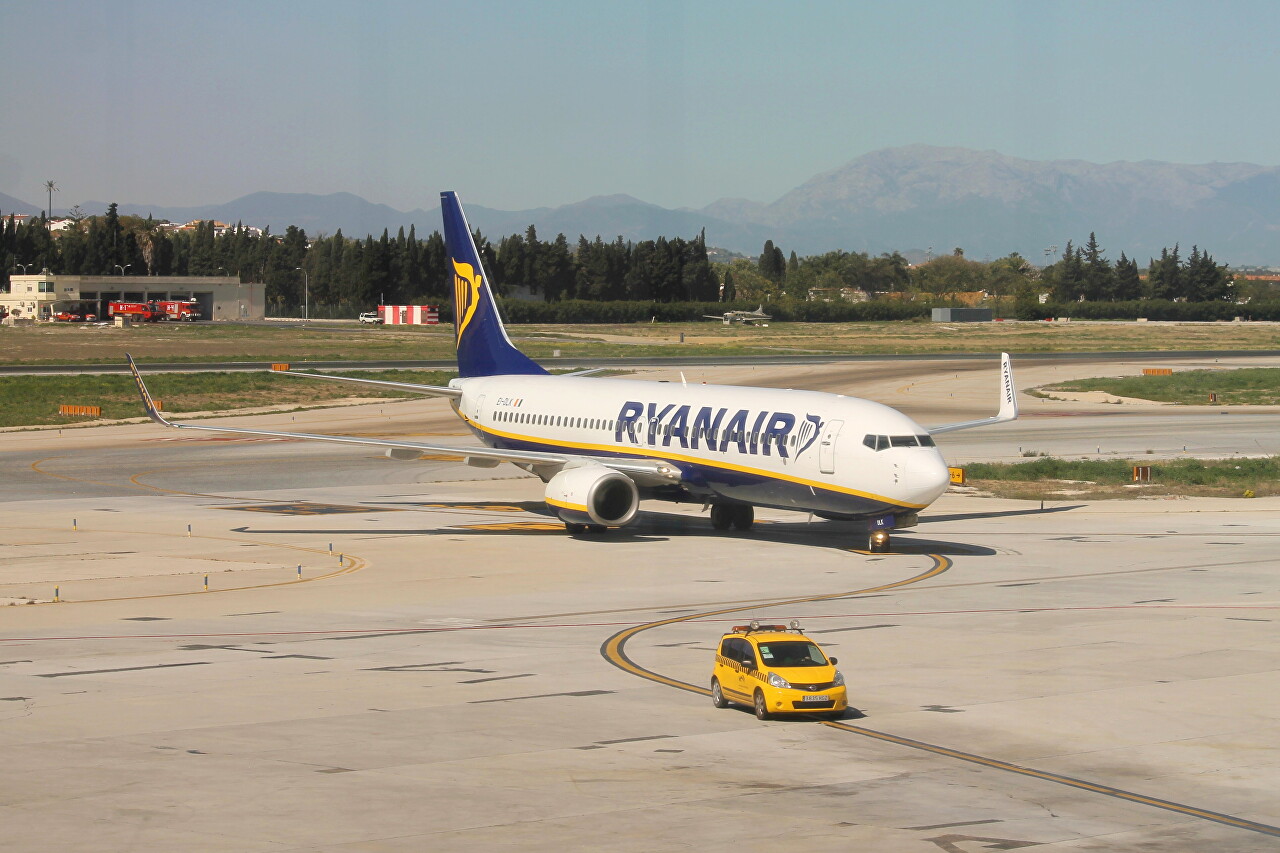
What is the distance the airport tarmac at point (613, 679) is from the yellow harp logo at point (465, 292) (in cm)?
895

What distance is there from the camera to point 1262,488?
5722cm

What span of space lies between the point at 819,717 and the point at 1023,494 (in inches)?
1433

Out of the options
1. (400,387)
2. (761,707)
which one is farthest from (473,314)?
(761,707)

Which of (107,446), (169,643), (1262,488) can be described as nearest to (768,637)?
(169,643)

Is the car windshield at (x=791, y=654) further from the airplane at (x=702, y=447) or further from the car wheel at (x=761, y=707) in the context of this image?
the airplane at (x=702, y=447)

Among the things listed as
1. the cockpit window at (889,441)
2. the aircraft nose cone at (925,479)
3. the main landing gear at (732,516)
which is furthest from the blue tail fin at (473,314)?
the aircraft nose cone at (925,479)

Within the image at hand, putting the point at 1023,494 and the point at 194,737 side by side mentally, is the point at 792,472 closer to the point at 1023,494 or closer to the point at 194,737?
the point at 1023,494

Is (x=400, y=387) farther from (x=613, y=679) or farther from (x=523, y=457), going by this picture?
(x=613, y=679)

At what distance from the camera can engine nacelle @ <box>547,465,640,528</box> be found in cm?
4428

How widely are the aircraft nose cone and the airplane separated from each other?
0.03m

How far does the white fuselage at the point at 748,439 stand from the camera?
4003 cm

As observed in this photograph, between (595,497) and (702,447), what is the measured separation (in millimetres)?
3841

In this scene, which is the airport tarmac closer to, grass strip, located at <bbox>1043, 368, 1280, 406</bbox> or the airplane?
the airplane

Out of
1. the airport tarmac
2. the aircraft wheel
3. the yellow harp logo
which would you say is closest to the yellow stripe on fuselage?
the airport tarmac
